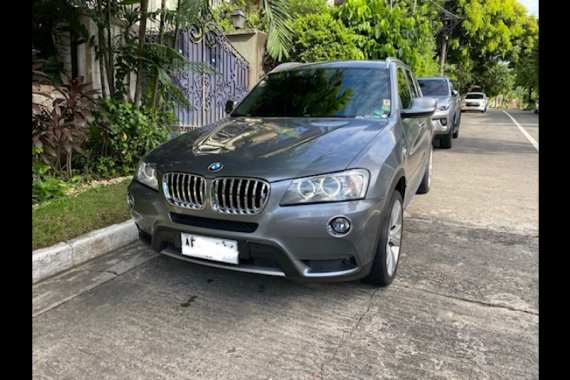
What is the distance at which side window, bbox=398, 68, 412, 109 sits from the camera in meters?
4.00

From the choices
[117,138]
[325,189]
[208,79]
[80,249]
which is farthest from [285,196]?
[208,79]

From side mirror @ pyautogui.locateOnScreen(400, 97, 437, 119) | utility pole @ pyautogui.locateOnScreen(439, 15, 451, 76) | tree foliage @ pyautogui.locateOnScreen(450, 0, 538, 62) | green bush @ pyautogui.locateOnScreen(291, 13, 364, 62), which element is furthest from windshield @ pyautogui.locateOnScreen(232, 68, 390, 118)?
tree foliage @ pyautogui.locateOnScreen(450, 0, 538, 62)

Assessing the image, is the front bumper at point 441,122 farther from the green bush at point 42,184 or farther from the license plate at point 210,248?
the license plate at point 210,248

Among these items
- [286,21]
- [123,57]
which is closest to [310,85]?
[286,21]

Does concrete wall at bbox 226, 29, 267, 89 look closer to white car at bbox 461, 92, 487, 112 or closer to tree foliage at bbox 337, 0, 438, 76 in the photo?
tree foliage at bbox 337, 0, 438, 76

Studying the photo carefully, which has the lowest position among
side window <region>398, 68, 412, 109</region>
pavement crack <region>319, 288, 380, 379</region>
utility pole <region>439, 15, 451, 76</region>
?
pavement crack <region>319, 288, 380, 379</region>

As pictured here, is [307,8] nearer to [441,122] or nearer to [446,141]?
[441,122]

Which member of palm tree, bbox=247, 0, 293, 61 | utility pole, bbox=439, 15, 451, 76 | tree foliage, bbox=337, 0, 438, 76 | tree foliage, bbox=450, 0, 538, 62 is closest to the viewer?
palm tree, bbox=247, 0, 293, 61

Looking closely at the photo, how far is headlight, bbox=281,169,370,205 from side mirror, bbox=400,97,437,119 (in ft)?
4.34

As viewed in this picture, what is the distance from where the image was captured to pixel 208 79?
927 cm

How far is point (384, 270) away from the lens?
290 cm

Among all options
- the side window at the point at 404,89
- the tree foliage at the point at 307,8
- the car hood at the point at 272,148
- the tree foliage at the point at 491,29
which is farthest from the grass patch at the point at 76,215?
the tree foliage at the point at 491,29
